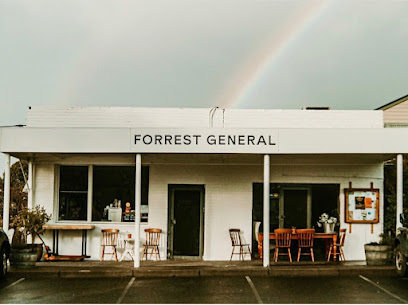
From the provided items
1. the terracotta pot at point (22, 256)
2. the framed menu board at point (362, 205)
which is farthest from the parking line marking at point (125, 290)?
the framed menu board at point (362, 205)

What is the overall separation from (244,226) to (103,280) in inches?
191

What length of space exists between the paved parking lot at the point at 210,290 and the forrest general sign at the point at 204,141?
10.1 ft

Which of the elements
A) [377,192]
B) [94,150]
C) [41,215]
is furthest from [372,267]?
[41,215]

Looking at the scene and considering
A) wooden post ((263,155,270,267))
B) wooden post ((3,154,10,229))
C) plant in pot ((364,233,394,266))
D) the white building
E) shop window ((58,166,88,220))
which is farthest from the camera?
shop window ((58,166,88,220))

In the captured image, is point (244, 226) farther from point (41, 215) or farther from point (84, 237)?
point (41, 215)

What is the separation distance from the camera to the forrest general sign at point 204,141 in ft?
47.3

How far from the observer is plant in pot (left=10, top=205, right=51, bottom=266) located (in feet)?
47.8

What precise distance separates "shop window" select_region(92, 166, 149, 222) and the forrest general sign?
2635 millimetres

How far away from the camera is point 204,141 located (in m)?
14.4

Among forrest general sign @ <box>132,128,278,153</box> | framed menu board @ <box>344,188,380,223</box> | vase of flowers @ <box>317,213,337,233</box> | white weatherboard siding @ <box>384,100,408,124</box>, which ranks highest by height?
white weatherboard siding @ <box>384,100,408,124</box>

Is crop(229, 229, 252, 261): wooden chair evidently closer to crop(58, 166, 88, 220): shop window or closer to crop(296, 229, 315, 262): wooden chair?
crop(296, 229, 315, 262): wooden chair

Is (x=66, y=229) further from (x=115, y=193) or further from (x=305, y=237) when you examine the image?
(x=305, y=237)

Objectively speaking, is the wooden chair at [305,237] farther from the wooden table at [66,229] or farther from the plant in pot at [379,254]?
the wooden table at [66,229]

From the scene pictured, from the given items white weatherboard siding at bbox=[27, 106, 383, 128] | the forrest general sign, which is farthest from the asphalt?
white weatherboard siding at bbox=[27, 106, 383, 128]
